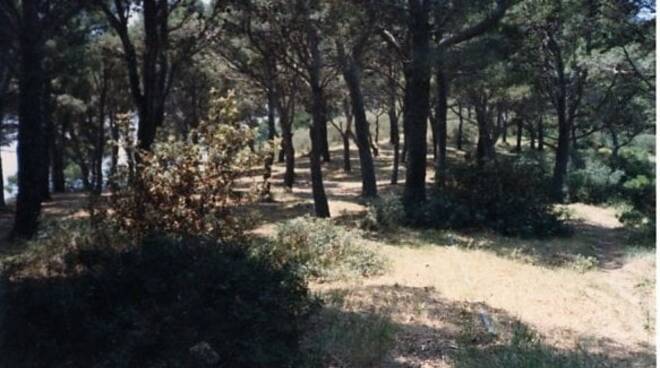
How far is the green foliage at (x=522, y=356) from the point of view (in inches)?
156

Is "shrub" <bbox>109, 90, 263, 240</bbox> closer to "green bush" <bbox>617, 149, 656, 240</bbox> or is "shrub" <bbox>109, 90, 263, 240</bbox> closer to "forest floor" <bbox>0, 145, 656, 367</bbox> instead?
"forest floor" <bbox>0, 145, 656, 367</bbox>

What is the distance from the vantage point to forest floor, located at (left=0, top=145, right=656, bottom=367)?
4879mm

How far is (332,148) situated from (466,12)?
2412 centimetres

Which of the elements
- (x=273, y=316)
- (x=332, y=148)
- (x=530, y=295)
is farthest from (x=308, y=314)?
(x=332, y=148)

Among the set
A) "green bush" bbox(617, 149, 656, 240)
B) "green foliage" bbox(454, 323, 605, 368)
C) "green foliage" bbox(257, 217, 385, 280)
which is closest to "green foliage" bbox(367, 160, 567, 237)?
"green bush" bbox(617, 149, 656, 240)

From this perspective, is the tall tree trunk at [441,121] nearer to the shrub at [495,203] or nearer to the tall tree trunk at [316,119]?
the shrub at [495,203]

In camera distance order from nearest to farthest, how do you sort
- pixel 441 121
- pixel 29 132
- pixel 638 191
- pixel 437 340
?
1. pixel 437 340
2. pixel 29 132
3. pixel 441 121
4. pixel 638 191

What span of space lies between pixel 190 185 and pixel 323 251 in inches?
73.6

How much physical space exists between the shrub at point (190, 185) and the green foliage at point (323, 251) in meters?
0.68

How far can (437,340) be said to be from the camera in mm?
4863

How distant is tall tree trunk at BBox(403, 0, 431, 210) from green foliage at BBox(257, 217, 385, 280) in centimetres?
405

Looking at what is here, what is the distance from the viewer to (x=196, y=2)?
1332 centimetres

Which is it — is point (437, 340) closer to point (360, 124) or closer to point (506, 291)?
point (506, 291)

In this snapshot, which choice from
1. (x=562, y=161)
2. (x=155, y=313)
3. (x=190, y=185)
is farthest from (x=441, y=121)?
(x=155, y=313)
